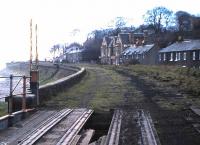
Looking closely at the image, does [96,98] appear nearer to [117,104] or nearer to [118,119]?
[117,104]

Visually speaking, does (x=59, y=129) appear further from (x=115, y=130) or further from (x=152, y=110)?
(x=152, y=110)

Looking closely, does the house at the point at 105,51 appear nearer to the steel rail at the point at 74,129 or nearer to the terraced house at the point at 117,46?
the terraced house at the point at 117,46

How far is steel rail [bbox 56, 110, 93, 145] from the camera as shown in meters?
9.73

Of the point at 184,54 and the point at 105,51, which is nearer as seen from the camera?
the point at 184,54

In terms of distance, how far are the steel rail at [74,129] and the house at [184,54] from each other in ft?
187

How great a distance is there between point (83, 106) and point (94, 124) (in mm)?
3205

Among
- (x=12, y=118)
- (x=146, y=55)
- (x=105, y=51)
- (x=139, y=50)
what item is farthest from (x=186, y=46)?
(x=12, y=118)

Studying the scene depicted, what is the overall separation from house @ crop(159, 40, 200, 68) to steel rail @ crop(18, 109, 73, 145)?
186 ft

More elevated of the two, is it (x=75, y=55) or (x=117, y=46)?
(x=117, y=46)

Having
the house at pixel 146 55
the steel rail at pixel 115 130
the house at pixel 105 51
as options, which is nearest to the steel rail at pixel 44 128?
the steel rail at pixel 115 130

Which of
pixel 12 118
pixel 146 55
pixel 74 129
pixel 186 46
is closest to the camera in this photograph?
pixel 74 129

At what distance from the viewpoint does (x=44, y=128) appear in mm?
11453

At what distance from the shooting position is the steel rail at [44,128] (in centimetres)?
976

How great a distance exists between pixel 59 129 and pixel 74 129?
15.8 inches
